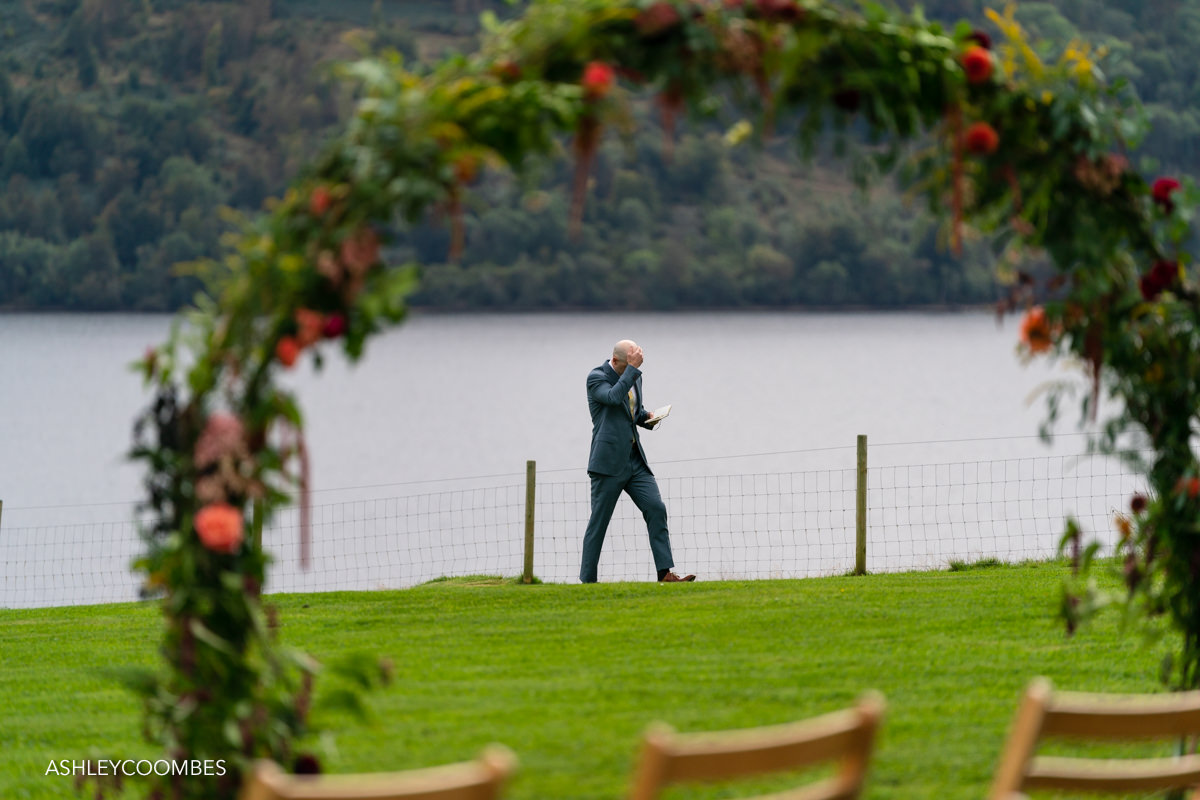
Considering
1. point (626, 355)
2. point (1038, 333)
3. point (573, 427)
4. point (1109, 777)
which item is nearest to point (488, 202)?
point (573, 427)

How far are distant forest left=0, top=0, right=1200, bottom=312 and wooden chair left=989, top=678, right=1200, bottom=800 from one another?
6327 cm

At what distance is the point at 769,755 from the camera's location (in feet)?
10.7

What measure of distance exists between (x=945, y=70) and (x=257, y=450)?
8.01 feet

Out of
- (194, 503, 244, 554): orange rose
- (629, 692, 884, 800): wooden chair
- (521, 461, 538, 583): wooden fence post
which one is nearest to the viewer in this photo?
(629, 692, 884, 800): wooden chair

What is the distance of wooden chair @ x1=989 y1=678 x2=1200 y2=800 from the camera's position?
365 centimetres

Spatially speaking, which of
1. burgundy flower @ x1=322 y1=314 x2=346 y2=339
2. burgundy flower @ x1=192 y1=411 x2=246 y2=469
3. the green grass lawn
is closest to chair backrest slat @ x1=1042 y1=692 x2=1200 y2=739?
the green grass lawn

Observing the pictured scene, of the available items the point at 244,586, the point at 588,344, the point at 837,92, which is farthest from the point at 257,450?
the point at 588,344

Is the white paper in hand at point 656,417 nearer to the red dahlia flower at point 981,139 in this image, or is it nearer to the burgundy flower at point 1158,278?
the burgundy flower at point 1158,278

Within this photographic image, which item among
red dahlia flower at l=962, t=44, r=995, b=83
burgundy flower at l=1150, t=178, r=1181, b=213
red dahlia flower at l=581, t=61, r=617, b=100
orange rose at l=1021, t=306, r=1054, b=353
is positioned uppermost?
red dahlia flower at l=962, t=44, r=995, b=83

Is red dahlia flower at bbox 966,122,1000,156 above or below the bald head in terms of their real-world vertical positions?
above

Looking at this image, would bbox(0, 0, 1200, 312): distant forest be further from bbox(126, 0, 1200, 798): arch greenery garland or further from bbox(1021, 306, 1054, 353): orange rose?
bbox(126, 0, 1200, 798): arch greenery garland

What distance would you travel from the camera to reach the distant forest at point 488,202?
72062mm

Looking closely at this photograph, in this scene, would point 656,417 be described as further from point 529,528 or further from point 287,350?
point 287,350

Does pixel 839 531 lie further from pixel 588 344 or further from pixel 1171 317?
pixel 588 344
